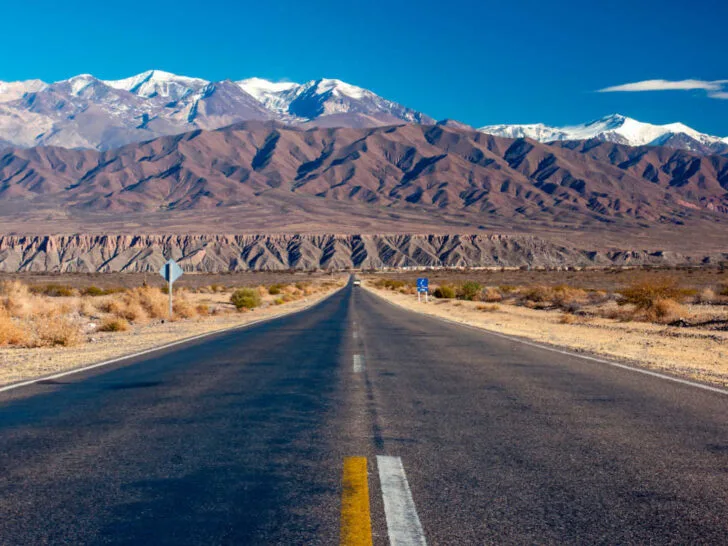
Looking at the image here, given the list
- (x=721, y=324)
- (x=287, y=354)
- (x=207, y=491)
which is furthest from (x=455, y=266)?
(x=207, y=491)

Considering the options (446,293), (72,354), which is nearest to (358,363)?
(72,354)

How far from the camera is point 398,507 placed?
4629 mm

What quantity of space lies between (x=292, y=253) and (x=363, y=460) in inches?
6242

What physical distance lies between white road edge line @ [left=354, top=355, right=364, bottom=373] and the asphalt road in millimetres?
741

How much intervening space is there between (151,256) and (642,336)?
138 metres

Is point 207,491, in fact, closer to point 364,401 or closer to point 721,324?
point 364,401

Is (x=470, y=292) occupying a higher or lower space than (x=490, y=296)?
higher

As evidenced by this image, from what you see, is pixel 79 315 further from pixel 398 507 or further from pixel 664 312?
pixel 398 507

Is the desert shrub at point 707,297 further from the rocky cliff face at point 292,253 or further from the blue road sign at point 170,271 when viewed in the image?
the rocky cliff face at point 292,253

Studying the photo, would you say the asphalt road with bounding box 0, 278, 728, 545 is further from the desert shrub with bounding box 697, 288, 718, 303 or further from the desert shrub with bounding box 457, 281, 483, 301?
the desert shrub with bounding box 457, 281, 483, 301

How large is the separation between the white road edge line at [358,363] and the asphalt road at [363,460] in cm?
74

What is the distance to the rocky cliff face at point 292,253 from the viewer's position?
481 feet

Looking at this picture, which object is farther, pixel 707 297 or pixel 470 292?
pixel 470 292

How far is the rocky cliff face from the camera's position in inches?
5768
